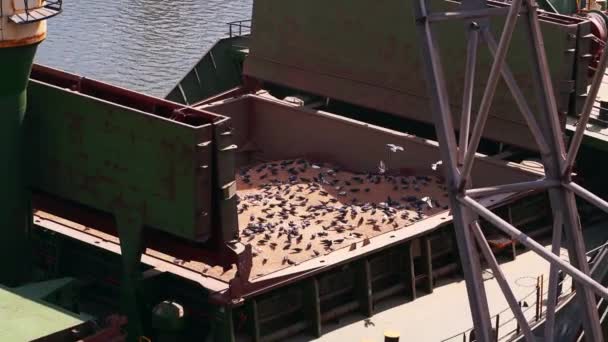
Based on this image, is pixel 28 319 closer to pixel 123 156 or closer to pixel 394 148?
pixel 123 156

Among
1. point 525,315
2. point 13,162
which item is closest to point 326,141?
point 525,315

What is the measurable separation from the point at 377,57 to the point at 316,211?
4.80 metres

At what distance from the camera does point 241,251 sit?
15172mm

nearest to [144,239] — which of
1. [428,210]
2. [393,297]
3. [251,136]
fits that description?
[393,297]

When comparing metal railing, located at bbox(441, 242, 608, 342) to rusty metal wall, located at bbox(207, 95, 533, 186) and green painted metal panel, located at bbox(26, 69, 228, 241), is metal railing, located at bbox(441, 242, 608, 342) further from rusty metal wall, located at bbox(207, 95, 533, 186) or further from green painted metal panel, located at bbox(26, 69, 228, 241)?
green painted metal panel, located at bbox(26, 69, 228, 241)

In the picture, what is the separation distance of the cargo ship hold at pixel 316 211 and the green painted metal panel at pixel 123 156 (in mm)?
25

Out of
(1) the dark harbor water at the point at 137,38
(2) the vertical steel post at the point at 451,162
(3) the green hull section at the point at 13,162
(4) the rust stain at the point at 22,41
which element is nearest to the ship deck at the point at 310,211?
(3) the green hull section at the point at 13,162

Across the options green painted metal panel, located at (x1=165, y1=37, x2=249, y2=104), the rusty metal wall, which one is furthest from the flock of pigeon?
green painted metal panel, located at (x1=165, y1=37, x2=249, y2=104)

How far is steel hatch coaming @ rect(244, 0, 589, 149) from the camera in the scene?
68.3ft

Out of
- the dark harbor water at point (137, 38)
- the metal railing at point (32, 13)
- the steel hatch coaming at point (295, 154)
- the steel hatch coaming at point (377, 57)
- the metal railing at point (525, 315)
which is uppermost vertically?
the metal railing at point (32, 13)

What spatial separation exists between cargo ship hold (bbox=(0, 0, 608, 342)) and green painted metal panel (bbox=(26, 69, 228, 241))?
25mm

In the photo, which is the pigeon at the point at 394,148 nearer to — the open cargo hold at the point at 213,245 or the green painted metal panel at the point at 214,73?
the open cargo hold at the point at 213,245

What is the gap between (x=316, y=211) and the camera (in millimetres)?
19234

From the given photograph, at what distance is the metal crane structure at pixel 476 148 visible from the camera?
37.2 ft
